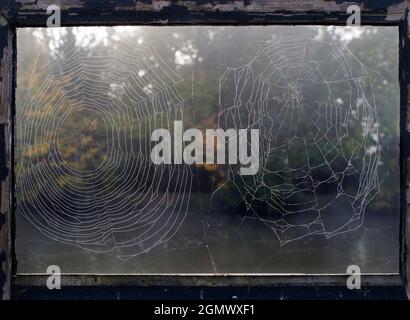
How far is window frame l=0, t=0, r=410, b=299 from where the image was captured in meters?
1.64

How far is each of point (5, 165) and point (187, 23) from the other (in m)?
0.93

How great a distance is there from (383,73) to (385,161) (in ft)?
1.29

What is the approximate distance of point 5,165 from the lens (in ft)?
5.40

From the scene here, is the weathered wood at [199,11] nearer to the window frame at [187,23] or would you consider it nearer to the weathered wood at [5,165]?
the window frame at [187,23]

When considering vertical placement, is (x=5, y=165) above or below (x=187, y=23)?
below

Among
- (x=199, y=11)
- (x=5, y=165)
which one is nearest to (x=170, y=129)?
(x=199, y=11)

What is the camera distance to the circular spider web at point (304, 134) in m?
1.76

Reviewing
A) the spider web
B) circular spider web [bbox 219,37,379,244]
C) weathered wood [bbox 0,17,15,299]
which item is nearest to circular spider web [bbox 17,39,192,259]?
the spider web

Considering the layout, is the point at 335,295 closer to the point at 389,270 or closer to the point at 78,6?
the point at 389,270

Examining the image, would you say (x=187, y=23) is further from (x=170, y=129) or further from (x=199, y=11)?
(x=170, y=129)

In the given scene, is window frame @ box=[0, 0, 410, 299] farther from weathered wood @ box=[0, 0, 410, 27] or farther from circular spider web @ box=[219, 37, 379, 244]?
circular spider web @ box=[219, 37, 379, 244]

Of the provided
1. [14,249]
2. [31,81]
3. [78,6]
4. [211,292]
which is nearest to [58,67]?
[31,81]

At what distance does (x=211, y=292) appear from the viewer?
1.65 meters

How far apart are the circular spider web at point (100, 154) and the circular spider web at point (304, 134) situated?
0.30 metres
